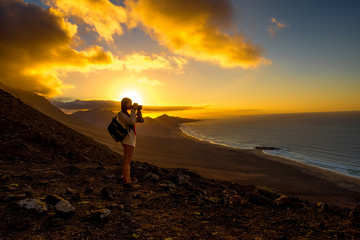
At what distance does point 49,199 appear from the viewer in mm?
3693

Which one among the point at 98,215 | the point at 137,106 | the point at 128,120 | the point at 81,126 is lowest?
the point at 81,126

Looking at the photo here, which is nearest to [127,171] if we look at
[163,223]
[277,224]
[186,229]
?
[163,223]

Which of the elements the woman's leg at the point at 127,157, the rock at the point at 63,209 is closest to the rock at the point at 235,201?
the woman's leg at the point at 127,157

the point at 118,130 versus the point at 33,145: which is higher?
the point at 118,130

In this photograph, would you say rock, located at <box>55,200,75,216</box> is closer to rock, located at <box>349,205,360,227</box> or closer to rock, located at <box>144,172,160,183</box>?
rock, located at <box>144,172,160,183</box>

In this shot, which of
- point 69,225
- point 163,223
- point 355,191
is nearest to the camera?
point 69,225

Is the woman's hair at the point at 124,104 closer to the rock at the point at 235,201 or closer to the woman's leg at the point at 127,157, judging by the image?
the woman's leg at the point at 127,157

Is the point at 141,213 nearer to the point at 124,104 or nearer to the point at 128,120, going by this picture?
the point at 128,120

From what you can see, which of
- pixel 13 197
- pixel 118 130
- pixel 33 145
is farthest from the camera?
pixel 33 145

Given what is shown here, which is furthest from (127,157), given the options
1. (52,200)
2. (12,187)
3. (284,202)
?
(284,202)

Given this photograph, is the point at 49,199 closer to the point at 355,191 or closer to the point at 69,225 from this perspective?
the point at 69,225

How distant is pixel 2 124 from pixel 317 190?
23.2 m

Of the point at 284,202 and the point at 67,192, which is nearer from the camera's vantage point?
the point at 67,192

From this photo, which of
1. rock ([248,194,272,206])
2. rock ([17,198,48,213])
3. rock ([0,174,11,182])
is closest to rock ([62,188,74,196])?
rock ([17,198,48,213])
